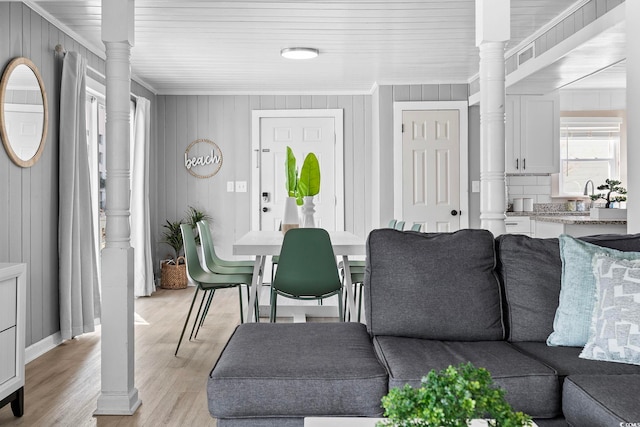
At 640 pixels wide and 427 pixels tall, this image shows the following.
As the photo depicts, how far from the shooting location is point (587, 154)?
7438 mm

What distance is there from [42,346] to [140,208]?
2549 mm

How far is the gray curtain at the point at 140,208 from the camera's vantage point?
638cm

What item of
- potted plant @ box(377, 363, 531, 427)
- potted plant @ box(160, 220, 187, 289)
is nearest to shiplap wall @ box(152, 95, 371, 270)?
potted plant @ box(160, 220, 187, 289)

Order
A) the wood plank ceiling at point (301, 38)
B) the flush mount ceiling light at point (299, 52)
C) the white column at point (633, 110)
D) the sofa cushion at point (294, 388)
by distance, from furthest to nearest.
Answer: the flush mount ceiling light at point (299, 52)
the wood plank ceiling at point (301, 38)
the white column at point (633, 110)
the sofa cushion at point (294, 388)

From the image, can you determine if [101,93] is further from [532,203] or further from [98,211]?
[532,203]

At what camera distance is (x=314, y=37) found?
16.2ft

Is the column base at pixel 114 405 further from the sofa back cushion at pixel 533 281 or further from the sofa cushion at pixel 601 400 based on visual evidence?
the sofa cushion at pixel 601 400

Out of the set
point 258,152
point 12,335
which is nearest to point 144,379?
point 12,335

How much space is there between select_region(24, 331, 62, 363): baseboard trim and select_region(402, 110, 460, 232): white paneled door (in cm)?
392

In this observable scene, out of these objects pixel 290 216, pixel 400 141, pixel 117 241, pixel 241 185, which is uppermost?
pixel 400 141

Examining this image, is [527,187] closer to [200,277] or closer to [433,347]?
[200,277]

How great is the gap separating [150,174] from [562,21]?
4813 millimetres

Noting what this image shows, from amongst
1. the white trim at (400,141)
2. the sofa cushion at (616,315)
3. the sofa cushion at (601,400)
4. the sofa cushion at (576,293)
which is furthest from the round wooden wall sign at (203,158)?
the sofa cushion at (601,400)

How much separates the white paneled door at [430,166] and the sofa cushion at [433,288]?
4.16 m
